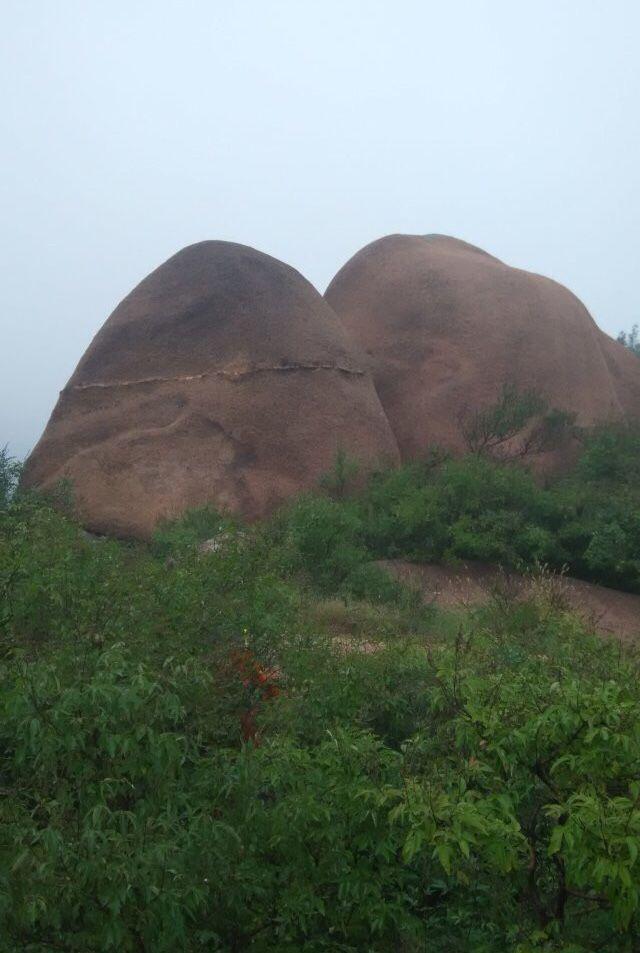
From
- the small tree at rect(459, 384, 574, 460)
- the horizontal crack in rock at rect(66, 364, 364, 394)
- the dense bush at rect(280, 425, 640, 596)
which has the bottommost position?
the dense bush at rect(280, 425, 640, 596)

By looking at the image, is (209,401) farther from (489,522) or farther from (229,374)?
(489,522)

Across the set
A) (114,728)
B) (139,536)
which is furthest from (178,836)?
(139,536)

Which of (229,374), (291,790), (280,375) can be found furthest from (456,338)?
(291,790)

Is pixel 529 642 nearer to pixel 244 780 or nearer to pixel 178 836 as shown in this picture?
pixel 244 780

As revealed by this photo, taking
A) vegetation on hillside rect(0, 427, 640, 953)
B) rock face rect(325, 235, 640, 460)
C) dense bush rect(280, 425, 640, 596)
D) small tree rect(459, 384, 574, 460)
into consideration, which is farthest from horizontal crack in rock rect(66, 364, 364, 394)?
vegetation on hillside rect(0, 427, 640, 953)

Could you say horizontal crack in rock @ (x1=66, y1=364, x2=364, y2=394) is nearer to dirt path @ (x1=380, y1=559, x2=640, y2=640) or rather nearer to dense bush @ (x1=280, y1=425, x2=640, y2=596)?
dense bush @ (x1=280, y1=425, x2=640, y2=596)

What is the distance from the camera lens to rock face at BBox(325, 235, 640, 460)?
19516 millimetres

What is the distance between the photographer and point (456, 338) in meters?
20.1

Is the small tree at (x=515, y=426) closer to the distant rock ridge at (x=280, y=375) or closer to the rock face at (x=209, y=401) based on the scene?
the distant rock ridge at (x=280, y=375)

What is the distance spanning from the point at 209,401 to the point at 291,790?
14.0 m

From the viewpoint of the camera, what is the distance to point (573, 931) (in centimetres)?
327

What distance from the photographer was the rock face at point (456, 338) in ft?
64.0

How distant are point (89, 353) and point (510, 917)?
16.3 m

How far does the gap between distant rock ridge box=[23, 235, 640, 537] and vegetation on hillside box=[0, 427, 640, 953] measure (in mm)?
11417
